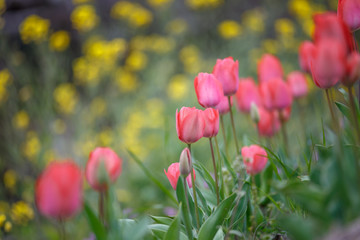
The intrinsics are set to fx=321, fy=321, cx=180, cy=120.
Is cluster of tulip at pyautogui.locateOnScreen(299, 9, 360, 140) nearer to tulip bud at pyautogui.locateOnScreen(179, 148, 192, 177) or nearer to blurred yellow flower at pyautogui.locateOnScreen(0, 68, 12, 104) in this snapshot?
tulip bud at pyautogui.locateOnScreen(179, 148, 192, 177)

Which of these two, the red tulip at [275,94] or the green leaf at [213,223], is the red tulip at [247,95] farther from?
the green leaf at [213,223]

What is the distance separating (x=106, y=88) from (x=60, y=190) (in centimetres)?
356

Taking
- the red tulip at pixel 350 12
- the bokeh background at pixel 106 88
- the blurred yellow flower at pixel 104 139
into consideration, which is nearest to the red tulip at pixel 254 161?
the red tulip at pixel 350 12

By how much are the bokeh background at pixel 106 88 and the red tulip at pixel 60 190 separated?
984mm

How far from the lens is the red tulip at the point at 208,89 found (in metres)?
0.83

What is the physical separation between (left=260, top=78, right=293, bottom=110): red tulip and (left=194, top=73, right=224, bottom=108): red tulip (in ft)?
1.02

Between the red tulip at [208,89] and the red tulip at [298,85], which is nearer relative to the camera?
the red tulip at [208,89]

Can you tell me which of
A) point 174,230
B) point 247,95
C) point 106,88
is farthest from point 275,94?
point 106,88

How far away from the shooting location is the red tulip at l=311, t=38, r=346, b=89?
0.52m

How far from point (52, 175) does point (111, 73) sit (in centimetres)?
280

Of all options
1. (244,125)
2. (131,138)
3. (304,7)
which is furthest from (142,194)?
(304,7)

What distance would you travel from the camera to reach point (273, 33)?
500cm

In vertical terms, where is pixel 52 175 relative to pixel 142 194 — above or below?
above

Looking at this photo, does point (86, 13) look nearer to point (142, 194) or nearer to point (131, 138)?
point (131, 138)
